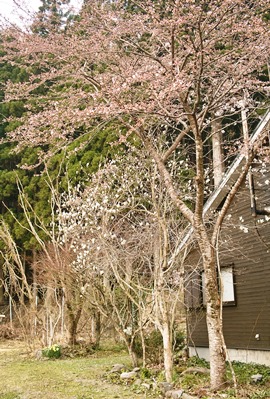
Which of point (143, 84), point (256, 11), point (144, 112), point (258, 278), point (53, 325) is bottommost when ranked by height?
point (53, 325)

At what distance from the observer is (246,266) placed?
9.34 m

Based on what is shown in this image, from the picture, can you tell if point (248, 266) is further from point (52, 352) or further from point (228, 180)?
point (52, 352)

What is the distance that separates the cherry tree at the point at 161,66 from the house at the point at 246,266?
171 cm

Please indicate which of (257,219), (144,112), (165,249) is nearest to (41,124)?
(144,112)

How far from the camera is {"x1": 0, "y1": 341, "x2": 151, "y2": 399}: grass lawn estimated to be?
6.45 meters

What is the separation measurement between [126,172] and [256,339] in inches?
176

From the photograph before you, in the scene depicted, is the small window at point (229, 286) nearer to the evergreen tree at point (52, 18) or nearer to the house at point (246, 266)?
the house at point (246, 266)

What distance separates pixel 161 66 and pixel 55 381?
5.50 metres

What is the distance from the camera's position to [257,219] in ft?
29.5

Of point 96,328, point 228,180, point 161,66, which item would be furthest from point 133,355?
point 161,66

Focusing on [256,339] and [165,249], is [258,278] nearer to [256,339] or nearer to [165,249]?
[256,339]

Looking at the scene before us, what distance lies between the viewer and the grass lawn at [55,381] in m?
6.45

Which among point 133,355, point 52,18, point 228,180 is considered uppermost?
point 52,18

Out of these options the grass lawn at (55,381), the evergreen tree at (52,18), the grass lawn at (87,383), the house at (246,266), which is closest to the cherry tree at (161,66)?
the evergreen tree at (52,18)
